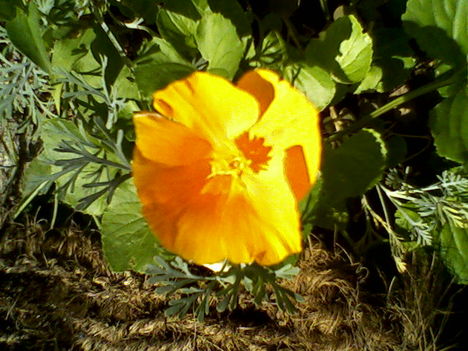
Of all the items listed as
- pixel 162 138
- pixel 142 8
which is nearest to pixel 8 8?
pixel 142 8

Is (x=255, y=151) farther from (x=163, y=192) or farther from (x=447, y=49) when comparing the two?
(x=447, y=49)

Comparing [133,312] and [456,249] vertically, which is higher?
[133,312]

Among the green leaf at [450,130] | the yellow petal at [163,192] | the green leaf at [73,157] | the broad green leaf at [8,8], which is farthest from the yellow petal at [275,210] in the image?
the broad green leaf at [8,8]

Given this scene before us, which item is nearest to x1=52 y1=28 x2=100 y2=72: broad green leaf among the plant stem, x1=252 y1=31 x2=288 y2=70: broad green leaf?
x1=252 y1=31 x2=288 y2=70: broad green leaf

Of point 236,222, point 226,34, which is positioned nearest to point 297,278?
point 236,222

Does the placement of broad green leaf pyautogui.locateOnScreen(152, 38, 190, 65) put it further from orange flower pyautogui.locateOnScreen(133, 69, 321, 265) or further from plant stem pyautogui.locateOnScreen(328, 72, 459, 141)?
plant stem pyautogui.locateOnScreen(328, 72, 459, 141)

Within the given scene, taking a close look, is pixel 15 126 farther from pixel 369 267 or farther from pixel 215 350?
pixel 369 267

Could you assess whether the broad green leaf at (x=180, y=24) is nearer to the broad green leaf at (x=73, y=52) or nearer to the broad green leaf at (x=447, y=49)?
the broad green leaf at (x=73, y=52)
